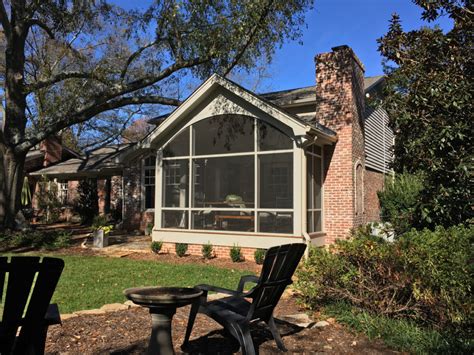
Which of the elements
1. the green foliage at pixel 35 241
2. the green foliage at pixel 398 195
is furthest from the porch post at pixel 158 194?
the green foliage at pixel 398 195

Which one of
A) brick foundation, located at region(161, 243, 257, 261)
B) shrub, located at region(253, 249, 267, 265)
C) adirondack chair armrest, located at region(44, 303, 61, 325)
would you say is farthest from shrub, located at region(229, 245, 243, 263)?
adirondack chair armrest, located at region(44, 303, 61, 325)

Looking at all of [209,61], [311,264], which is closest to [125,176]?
[209,61]

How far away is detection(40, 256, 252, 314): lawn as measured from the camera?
644 centimetres

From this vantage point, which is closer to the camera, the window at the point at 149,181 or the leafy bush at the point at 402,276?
the leafy bush at the point at 402,276

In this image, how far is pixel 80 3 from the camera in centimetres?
1496

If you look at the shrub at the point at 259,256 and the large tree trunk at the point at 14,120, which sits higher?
the large tree trunk at the point at 14,120

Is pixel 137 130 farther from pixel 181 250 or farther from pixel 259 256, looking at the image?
pixel 259 256

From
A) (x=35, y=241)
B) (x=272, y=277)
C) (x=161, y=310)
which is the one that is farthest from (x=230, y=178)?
(x=161, y=310)

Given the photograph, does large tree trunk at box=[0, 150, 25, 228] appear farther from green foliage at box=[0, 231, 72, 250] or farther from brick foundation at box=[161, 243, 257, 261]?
brick foundation at box=[161, 243, 257, 261]

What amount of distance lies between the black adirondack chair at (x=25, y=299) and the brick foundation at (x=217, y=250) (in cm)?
827

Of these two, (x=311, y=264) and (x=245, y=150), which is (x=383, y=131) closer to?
(x=245, y=150)

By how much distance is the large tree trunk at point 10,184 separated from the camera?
1453 centimetres

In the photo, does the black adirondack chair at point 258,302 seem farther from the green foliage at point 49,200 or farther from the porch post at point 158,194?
the green foliage at point 49,200

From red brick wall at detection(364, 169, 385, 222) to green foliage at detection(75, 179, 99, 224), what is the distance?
1317 centimetres
